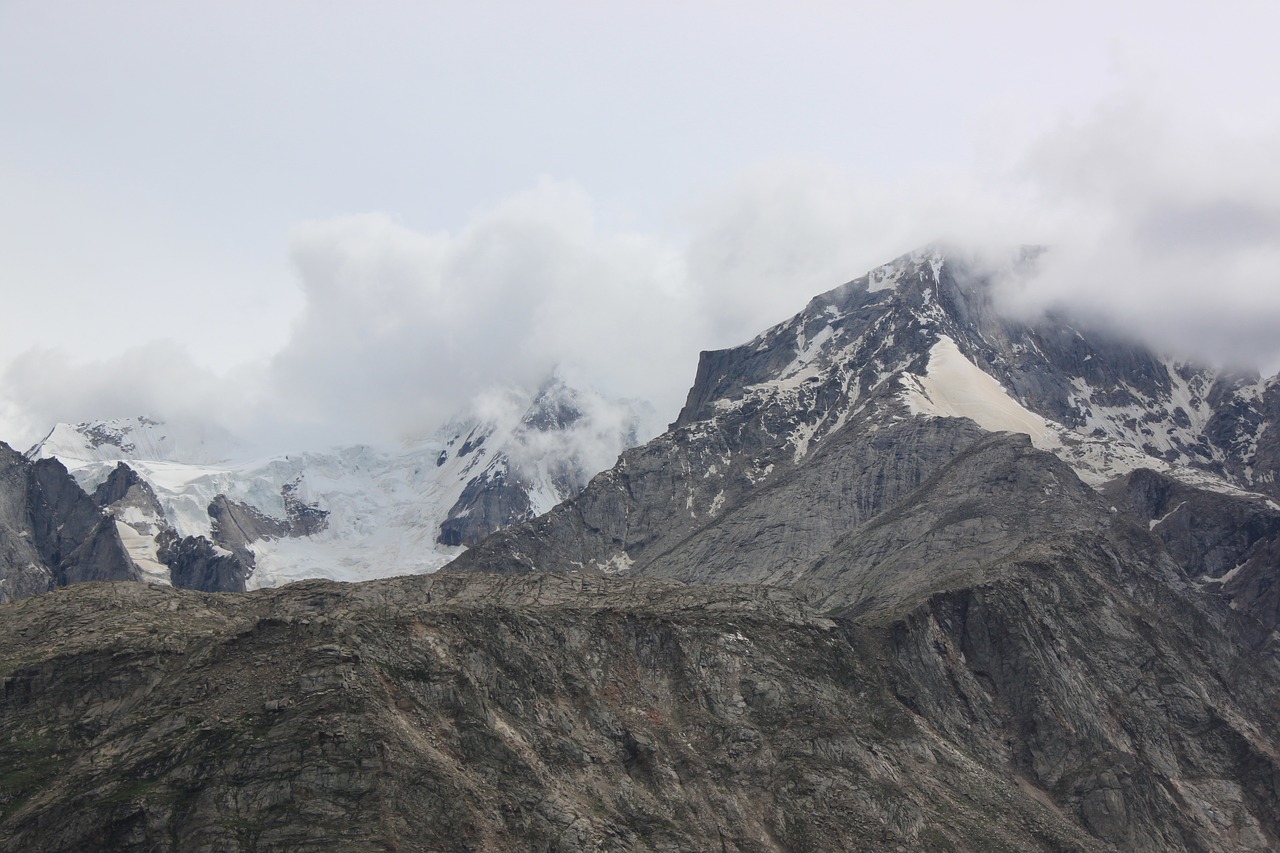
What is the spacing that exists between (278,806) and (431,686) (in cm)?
2927

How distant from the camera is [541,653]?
7274 inches

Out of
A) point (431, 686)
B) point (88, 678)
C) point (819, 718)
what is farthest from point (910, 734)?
point (88, 678)

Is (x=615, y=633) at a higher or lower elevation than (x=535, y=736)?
higher

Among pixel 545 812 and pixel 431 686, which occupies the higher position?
pixel 431 686

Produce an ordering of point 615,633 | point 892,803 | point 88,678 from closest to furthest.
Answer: point 88,678 → point 892,803 → point 615,633

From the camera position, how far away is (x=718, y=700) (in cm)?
18900

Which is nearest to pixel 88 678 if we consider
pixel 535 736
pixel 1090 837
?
pixel 535 736

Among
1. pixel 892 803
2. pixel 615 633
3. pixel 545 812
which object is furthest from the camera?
pixel 615 633

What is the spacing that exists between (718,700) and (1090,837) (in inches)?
2094

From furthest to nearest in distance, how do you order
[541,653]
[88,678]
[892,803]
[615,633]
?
[615,633]
[541,653]
[892,803]
[88,678]

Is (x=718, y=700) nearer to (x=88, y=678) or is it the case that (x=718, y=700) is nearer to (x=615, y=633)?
(x=615, y=633)

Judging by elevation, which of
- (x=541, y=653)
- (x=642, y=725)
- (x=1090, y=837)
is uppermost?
(x=541, y=653)

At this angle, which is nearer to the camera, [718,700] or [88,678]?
[88,678]

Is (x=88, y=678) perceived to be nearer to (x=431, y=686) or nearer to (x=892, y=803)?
(x=431, y=686)
